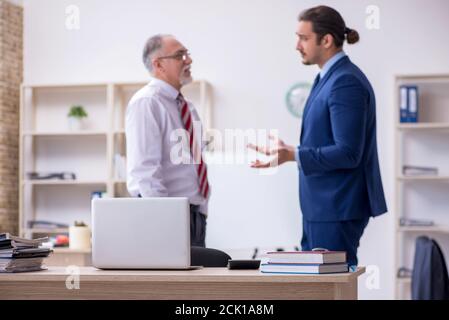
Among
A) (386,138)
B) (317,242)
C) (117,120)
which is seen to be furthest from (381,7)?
(317,242)

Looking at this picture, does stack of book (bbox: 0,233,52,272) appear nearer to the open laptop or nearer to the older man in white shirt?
the open laptop

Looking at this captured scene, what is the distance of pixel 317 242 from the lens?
2.91 m

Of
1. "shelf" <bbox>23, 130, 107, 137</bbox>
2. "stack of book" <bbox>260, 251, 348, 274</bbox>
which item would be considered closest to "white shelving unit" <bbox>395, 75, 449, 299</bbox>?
"shelf" <bbox>23, 130, 107, 137</bbox>

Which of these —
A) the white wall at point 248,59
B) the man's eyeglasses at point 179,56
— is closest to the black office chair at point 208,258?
the man's eyeglasses at point 179,56

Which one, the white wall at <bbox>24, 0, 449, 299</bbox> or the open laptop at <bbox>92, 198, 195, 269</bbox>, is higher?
the white wall at <bbox>24, 0, 449, 299</bbox>

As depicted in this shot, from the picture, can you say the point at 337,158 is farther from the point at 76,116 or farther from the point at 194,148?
the point at 76,116

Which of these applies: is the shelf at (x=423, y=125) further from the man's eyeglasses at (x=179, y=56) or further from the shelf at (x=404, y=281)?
the man's eyeglasses at (x=179, y=56)

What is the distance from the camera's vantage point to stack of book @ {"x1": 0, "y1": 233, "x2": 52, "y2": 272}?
2.39 m

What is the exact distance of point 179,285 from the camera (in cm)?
218

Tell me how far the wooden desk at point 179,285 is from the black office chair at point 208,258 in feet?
1.22

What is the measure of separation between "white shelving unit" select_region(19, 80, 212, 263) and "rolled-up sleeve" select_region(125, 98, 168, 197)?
277cm

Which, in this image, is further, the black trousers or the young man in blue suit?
the black trousers

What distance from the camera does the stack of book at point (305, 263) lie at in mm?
2137

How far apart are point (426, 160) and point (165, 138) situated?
3.06m
